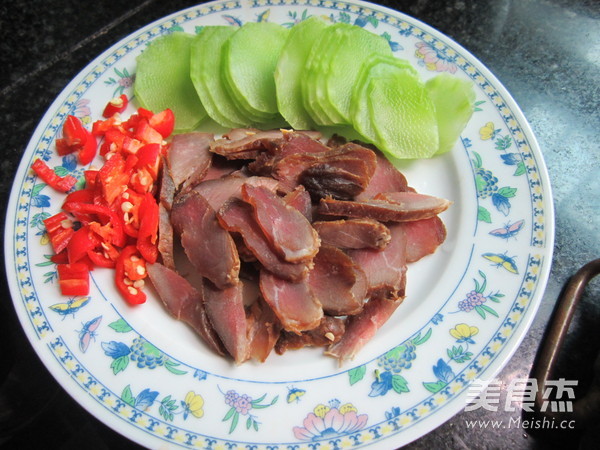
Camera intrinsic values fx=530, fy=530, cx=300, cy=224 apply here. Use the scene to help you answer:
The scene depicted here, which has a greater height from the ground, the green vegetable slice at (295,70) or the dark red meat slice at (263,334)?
the green vegetable slice at (295,70)

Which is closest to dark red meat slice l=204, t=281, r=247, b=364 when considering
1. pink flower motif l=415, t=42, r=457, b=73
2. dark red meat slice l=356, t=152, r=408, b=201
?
dark red meat slice l=356, t=152, r=408, b=201

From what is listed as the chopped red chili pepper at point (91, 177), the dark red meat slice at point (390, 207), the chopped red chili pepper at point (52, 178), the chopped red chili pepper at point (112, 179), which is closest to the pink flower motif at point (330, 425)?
the dark red meat slice at point (390, 207)

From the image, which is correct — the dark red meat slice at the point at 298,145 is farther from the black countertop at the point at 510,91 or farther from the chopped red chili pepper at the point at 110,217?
the black countertop at the point at 510,91

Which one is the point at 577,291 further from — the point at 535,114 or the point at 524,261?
the point at 535,114

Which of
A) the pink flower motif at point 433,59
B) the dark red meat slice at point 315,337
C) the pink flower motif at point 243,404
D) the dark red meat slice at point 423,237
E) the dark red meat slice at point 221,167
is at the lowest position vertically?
the pink flower motif at point 243,404

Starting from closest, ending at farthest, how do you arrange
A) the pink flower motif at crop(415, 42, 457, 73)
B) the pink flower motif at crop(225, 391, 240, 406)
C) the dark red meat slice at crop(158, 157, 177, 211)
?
1. the pink flower motif at crop(225, 391, 240, 406)
2. the dark red meat slice at crop(158, 157, 177, 211)
3. the pink flower motif at crop(415, 42, 457, 73)

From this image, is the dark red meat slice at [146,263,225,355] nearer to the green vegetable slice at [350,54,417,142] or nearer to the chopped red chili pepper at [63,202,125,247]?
the chopped red chili pepper at [63,202,125,247]

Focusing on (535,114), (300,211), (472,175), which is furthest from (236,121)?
(535,114)
